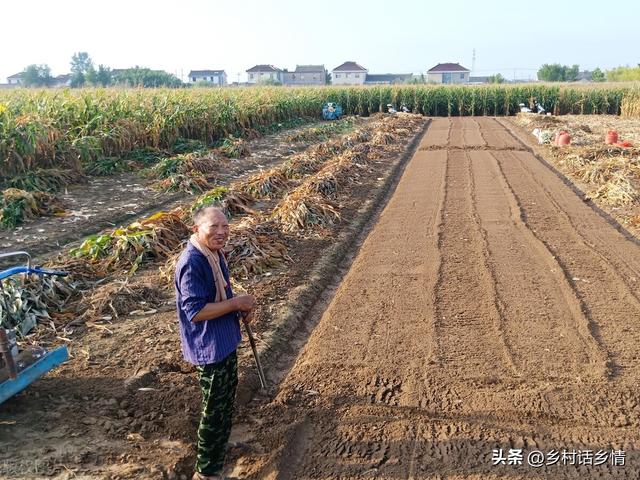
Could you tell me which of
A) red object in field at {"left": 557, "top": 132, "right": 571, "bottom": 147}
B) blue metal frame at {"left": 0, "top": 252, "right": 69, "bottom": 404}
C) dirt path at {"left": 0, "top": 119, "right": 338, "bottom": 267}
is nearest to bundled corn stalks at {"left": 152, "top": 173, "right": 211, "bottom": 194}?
dirt path at {"left": 0, "top": 119, "right": 338, "bottom": 267}

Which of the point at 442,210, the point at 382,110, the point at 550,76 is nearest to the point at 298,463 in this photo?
the point at 442,210

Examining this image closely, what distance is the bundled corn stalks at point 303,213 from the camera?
8.88 m

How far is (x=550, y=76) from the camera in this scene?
87625 millimetres

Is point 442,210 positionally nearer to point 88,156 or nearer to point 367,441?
point 367,441

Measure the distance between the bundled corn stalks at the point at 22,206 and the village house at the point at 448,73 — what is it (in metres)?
95.8

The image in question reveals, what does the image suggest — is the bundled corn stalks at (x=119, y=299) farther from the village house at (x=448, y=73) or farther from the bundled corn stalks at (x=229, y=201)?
the village house at (x=448, y=73)

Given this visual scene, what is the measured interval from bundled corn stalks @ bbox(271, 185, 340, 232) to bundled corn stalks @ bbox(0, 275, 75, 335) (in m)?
3.58

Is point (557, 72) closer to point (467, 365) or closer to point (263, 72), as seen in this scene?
point (263, 72)

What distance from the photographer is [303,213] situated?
8.99 metres

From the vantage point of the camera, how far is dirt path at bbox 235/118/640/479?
144 inches

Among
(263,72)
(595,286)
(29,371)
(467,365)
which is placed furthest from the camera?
(263,72)

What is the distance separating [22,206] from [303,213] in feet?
15.7

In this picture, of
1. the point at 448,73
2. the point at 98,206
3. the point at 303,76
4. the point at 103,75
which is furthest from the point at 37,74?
the point at 98,206

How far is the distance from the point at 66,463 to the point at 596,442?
3.49 metres
